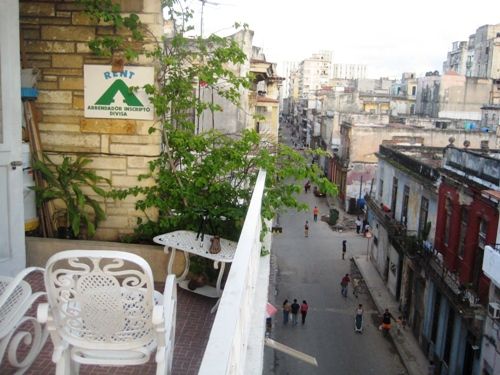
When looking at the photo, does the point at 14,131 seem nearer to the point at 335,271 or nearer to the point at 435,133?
the point at 335,271

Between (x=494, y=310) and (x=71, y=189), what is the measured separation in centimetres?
1131

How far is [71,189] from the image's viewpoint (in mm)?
6371

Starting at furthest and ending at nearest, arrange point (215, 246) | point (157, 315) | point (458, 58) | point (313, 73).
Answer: point (313, 73)
point (458, 58)
point (215, 246)
point (157, 315)

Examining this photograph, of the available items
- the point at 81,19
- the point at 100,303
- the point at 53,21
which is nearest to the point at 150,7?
the point at 81,19

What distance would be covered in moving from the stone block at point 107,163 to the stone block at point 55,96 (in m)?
0.72

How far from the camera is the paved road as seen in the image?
16.7 meters

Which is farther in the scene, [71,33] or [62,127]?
[62,127]

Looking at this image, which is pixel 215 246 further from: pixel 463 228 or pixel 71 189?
pixel 463 228

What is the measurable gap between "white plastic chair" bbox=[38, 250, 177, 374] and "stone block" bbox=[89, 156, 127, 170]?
3.42m

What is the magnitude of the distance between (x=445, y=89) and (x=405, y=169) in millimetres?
34119

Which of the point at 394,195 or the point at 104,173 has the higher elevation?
the point at 104,173

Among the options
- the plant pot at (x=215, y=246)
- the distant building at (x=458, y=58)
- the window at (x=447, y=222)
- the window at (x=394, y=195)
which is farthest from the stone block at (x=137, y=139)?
the distant building at (x=458, y=58)

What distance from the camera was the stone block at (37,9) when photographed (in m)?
6.16

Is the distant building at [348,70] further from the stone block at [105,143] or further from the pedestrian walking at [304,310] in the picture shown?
the stone block at [105,143]
